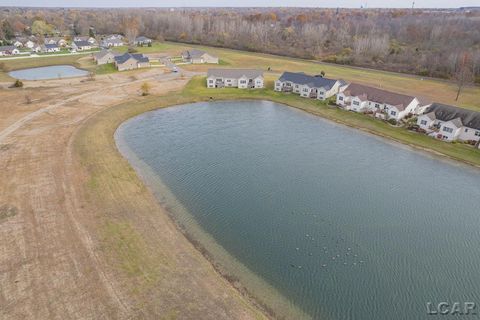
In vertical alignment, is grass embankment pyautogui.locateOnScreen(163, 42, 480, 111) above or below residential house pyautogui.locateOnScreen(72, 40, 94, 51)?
below

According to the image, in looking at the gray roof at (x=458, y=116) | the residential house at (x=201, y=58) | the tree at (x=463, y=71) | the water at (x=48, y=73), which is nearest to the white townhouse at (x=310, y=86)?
the gray roof at (x=458, y=116)

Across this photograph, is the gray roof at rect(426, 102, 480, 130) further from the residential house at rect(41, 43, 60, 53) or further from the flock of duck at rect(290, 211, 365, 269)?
the residential house at rect(41, 43, 60, 53)

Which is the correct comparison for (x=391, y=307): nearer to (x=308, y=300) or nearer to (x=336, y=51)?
(x=308, y=300)

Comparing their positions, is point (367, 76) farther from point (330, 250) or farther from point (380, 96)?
point (330, 250)

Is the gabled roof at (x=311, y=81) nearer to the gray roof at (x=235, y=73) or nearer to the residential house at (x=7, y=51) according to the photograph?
the gray roof at (x=235, y=73)

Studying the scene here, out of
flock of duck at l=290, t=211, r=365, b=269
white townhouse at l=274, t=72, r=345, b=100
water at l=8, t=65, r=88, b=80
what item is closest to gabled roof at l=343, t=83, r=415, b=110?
white townhouse at l=274, t=72, r=345, b=100

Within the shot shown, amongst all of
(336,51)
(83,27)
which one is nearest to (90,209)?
(336,51)
